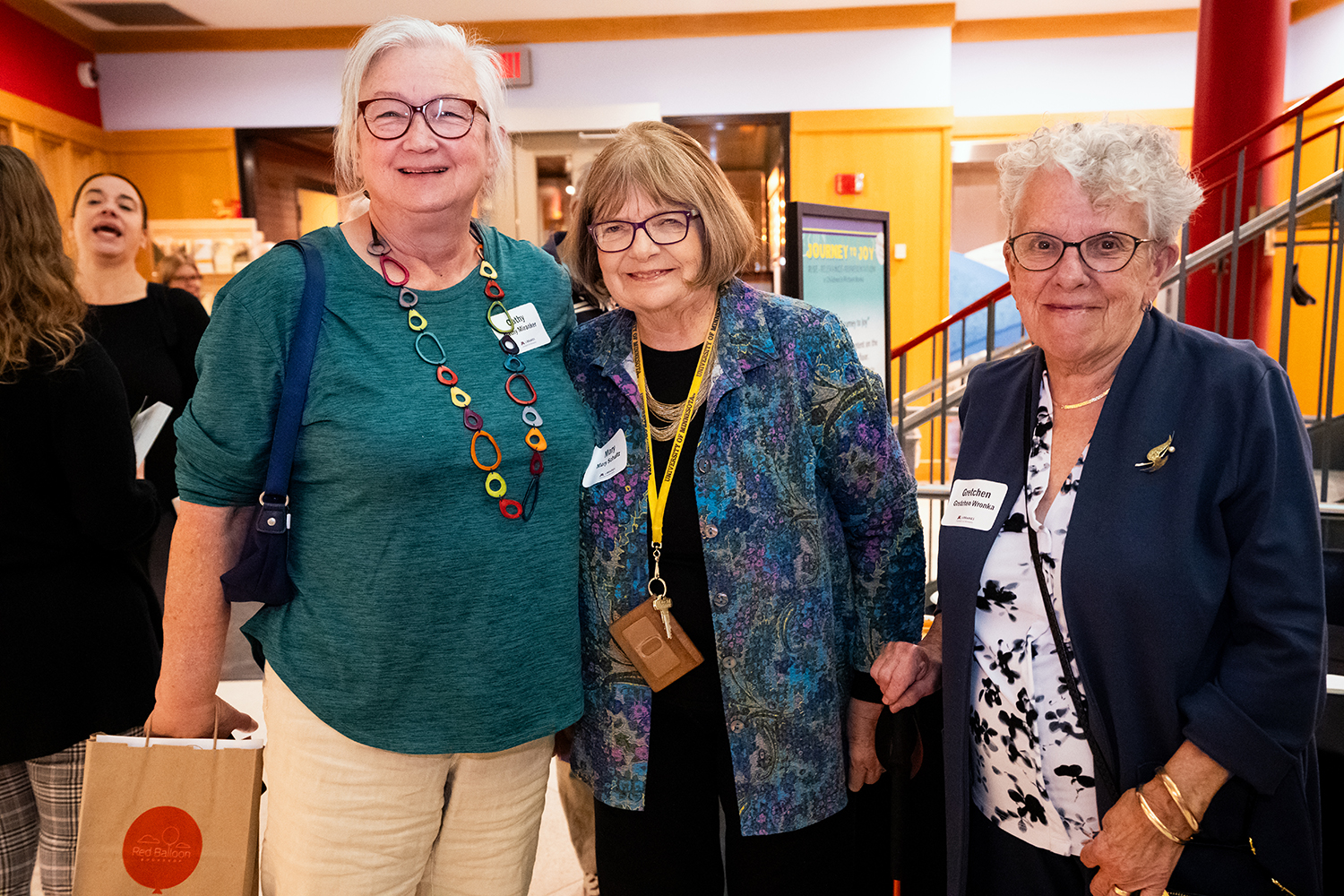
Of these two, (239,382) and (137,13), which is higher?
(137,13)

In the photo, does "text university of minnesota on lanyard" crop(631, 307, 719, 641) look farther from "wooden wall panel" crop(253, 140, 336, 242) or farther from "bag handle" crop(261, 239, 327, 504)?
"wooden wall panel" crop(253, 140, 336, 242)

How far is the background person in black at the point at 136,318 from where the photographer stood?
2703 millimetres

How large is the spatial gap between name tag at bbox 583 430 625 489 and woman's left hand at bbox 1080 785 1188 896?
2.86ft

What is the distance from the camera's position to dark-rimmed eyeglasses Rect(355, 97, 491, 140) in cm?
130

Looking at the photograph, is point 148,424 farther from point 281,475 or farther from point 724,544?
point 724,544

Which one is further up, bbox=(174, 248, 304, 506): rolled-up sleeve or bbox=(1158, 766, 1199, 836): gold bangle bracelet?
bbox=(174, 248, 304, 506): rolled-up sleeve

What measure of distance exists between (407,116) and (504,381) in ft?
1.46

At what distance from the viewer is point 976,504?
1.29 m

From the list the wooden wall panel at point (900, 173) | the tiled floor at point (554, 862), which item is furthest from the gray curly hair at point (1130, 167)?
the wooden wall panel at point (900, 173)

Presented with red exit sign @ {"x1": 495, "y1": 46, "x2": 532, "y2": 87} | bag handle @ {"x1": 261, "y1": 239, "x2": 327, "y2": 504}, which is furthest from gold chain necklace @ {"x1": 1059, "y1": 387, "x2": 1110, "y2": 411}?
red exit sign @ {"x1": 495, "y1": 46, "x2": 532, "y2": 87}

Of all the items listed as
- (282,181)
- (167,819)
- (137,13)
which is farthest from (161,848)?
(282,181)

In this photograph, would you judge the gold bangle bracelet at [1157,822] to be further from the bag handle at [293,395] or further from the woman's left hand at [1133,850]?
the bag handle at [293,395]

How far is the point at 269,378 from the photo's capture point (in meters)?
1.21

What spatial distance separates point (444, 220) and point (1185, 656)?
1248 millimetres
